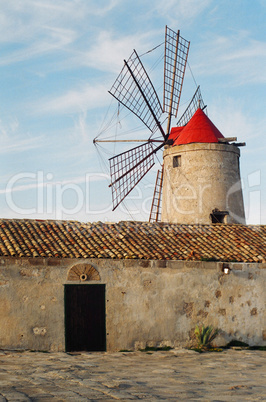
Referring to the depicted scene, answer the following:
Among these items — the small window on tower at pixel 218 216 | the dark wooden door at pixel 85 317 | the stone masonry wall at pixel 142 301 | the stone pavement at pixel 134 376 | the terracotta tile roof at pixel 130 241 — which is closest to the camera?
the stone pavement at pixel 134 376

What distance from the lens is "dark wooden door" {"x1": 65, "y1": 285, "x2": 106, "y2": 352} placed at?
12.4 meters

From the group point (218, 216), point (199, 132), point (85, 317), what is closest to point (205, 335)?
point (85, 317)

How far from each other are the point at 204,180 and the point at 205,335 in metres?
6.29

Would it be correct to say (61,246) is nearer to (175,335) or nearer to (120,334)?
(120,334)

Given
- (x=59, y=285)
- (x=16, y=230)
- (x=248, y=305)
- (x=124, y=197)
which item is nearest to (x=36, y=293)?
(x=59, y=285)

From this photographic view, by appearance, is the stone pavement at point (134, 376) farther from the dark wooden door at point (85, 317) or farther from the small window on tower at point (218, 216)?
the small window on tower at point (218, 216)

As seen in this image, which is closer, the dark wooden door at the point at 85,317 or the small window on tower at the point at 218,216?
the dark wooden door at the point at 85,317

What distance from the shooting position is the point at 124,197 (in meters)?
20.4

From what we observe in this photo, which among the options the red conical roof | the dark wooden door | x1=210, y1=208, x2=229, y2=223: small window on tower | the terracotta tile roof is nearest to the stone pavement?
the dark wooden door

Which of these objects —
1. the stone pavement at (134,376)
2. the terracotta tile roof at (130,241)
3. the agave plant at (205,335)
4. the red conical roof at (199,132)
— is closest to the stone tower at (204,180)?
the red conical roof at (199,132)

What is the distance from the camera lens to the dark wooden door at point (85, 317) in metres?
12.4

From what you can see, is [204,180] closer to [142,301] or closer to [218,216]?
[218,216]

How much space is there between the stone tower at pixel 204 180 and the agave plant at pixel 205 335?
5272 mm

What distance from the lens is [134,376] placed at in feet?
28.7
